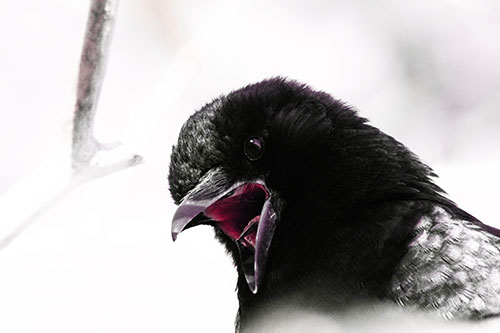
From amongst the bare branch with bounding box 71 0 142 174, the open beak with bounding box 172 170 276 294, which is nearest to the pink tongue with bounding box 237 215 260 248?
the open beak with bounding box 172 170 276 294

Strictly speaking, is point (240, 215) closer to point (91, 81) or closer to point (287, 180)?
point (287, 180)

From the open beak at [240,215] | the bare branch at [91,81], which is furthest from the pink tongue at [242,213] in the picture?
the bare branch at [91,81]

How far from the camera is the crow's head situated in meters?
1.21

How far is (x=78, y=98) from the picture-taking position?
5.37ft

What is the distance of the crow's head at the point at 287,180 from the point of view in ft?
3.97

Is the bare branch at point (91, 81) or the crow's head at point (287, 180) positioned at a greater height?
the bare branch at point (91, 81)

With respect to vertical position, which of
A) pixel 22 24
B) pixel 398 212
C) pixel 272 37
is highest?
pixel 22 24

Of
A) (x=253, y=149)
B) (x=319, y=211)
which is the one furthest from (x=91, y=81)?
(x=319, y=211)

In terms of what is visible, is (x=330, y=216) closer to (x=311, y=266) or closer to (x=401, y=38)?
(x=311, y=266)

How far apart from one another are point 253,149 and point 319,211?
136mm

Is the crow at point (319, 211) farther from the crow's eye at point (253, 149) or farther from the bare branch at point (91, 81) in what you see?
the bare branch at point (91, 81)

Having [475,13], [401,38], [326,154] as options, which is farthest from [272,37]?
[326,154]

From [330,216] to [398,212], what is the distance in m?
0.10

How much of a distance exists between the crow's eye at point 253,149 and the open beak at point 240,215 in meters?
0.04
